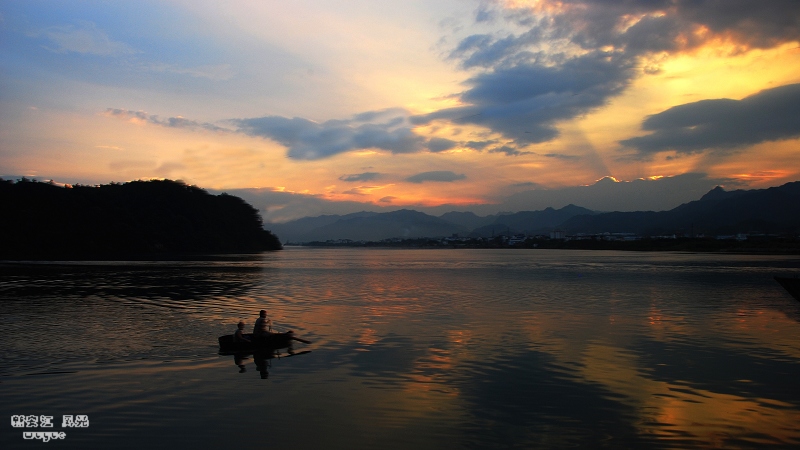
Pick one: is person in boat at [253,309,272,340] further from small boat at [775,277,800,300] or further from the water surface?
small boat at [775,277,800,300]

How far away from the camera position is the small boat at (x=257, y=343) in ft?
67.2

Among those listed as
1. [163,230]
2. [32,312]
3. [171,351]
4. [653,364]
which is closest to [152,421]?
[171,351]

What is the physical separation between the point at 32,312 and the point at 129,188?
591ft

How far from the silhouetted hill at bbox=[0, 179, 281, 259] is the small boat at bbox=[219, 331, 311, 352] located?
111151mm

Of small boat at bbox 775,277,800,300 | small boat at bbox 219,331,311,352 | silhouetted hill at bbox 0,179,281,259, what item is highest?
silhouetted hill at bbox 0,179,281,259

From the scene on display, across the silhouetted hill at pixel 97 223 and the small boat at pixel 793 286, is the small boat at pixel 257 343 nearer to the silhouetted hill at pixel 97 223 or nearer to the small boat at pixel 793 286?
the small boat at pixel 793 286

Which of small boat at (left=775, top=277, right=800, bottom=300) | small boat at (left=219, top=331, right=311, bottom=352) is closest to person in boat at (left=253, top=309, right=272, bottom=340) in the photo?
small boat at (left=219, top=331, right=311, bottom=352)

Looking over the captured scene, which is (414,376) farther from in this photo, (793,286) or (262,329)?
(793,286)

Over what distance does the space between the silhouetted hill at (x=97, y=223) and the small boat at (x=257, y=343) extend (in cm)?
11115

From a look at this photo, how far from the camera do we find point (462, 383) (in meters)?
16.4

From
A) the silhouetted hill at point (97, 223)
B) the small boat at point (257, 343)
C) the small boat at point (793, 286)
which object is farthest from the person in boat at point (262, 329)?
the silhouetted hill at point (97, 223)

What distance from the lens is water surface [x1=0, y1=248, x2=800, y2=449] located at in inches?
480

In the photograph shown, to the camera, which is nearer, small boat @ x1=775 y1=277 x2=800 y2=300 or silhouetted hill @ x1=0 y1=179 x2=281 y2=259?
small boat @ x1=775 y1=277 x2=800 y2=300

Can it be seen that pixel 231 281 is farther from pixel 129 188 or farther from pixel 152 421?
pixel 129 188
